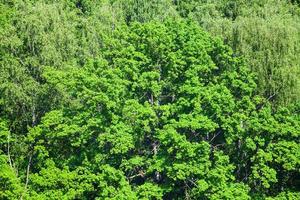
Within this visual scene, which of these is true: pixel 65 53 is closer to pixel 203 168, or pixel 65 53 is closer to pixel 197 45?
pixel 197 45

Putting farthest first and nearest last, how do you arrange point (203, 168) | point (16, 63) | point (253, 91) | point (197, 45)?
point (16, 63) < point (253, 91) < point (197, 45) < point (203, 168)

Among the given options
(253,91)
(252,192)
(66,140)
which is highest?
(253,91)

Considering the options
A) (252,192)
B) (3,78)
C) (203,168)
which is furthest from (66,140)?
(252,192)

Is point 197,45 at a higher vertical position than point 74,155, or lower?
higher

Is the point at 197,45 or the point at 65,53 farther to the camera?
the point at 65,53

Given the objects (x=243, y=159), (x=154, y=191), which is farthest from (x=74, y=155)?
(x=243, y=159)

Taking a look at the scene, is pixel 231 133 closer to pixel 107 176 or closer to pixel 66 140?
pixel 107 176

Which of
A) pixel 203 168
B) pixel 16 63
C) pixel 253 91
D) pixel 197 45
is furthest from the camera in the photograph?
pixel 16 63
